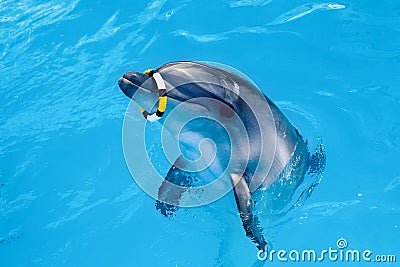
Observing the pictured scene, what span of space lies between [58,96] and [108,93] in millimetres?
785

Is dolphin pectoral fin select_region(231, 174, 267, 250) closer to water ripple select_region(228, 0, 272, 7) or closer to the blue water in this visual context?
the blue water

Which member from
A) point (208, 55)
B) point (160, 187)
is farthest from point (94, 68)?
point (160, 187)

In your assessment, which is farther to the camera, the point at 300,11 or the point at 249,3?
the point at 249,3

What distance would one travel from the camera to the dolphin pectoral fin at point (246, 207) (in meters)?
4.56

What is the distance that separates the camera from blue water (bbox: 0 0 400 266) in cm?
575

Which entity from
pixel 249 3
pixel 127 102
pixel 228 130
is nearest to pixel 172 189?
pixel 228 130

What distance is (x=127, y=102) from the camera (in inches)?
282

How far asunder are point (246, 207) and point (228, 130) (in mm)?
723

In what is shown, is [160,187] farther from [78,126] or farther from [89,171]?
[78,126]

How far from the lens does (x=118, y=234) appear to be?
605cm

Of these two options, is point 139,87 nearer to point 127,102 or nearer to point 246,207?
point 246,207

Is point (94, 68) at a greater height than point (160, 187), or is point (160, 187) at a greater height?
point (94, 68)

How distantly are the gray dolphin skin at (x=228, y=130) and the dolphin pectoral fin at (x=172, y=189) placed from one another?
25 millimetres

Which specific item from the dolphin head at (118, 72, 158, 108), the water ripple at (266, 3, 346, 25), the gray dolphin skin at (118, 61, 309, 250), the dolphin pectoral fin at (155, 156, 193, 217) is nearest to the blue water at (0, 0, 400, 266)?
the water ripple at (266, 3, 346, 25)
